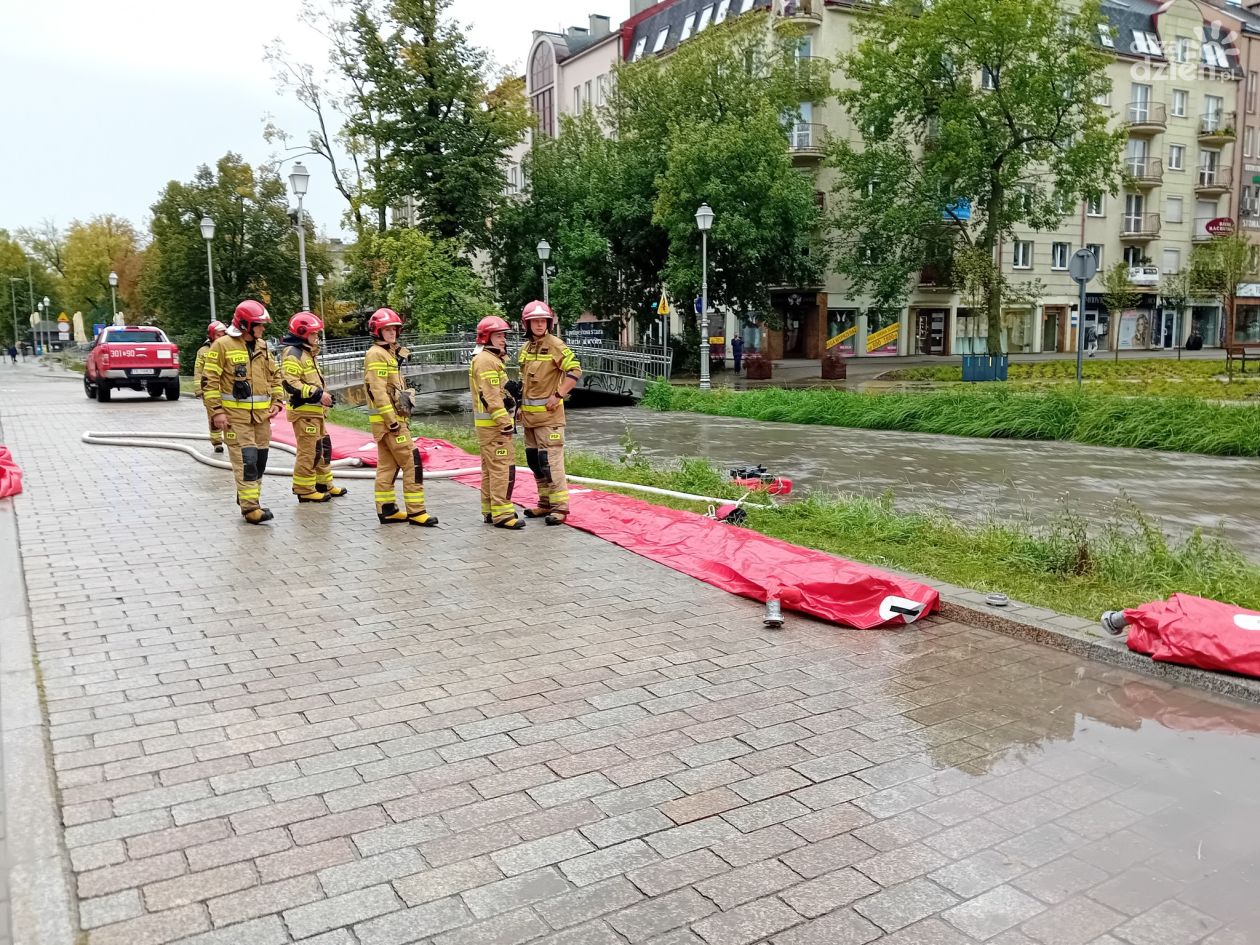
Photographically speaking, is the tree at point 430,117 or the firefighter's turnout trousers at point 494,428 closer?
the firefighter's turnout trousers at point 494,428

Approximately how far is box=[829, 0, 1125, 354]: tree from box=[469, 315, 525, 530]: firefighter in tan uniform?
2698 centimetres

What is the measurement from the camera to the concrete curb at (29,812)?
9.75ft

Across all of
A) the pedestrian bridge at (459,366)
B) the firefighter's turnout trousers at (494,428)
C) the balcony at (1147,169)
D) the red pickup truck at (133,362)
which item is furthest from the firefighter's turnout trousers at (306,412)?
the balcony at (1147,169)

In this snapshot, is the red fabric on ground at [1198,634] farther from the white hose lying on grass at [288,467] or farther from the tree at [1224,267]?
the tree at [1224,267]

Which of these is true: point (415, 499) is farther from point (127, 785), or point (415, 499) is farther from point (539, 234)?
point (539, 234)

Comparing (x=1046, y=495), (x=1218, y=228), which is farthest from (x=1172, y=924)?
(x=1218, y=228)

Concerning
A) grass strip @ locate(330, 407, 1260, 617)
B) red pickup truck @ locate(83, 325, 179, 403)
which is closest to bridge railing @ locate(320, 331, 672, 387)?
red pickup truck @ locate(83, 325, 179, 403)

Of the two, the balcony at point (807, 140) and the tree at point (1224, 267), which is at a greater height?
the balcony at point (807, 140)

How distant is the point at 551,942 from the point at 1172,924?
A: 1.87m

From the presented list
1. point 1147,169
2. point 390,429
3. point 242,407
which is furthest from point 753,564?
point 1147,169

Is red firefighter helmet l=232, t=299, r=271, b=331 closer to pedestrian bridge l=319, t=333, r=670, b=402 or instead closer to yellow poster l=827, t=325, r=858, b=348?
pedestrian bridge l=319, t=333, r=670, b=402

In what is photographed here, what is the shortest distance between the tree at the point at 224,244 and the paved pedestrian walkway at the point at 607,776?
43.8m

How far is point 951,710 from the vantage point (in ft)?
15.7

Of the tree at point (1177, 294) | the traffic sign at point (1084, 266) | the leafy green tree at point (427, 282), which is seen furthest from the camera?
the tree at point (1177, 294)
